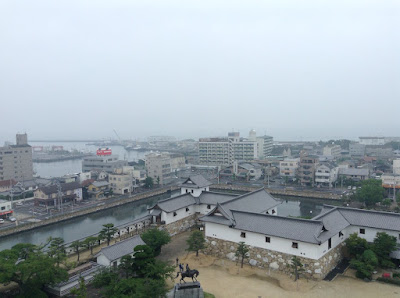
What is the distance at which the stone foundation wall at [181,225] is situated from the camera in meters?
23.6

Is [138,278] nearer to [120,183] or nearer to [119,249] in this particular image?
[119,249]

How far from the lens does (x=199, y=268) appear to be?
17.6 m

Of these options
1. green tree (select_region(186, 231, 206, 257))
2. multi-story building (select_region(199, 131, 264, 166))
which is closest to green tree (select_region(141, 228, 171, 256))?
green tree (select_region(186, 231, 206, 257))

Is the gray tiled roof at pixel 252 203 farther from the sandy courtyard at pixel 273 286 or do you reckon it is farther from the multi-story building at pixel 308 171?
the multi-story building at pixel 308 171

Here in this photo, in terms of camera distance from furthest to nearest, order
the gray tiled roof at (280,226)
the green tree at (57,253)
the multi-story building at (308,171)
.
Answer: the multi-story building at (308,171)
the gray tiled roof at (280,226)
the green tree at (57,253)

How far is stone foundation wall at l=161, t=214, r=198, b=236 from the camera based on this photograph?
23.6 meters

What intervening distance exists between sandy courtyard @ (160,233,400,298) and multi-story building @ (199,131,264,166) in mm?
51742

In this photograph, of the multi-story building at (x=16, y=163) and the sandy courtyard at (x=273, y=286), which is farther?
the multi-story building at (x=16, y=163)

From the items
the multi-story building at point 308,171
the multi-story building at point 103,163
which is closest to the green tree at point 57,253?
the multi-story building at point 308,171

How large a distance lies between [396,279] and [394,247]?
2050mm

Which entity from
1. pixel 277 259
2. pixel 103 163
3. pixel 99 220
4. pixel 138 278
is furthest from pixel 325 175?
pixel 103 163

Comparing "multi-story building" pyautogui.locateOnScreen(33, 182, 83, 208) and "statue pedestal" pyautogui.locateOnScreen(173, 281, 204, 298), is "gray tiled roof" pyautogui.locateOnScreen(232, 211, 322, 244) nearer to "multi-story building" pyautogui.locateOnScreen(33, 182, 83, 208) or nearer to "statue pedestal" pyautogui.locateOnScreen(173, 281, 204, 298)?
"statue pedestal" pyautogui.locateOnScreen(173, 281, 204, 298)

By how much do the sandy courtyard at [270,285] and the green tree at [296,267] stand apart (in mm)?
303

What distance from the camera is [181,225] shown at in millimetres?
24750
